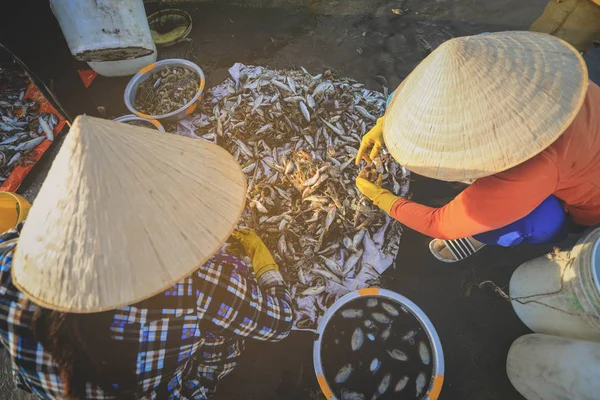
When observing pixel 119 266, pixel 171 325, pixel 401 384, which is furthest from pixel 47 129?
pixel 401 384

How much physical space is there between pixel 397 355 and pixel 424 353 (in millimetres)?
202

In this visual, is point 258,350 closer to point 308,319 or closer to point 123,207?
point 308,319

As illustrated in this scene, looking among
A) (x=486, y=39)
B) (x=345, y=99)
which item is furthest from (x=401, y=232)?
(x=486, y=39)

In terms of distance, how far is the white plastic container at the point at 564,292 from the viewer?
7.38 feet

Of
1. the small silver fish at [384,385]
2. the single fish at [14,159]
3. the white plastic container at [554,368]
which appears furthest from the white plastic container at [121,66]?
the white plastic container at [554,368]

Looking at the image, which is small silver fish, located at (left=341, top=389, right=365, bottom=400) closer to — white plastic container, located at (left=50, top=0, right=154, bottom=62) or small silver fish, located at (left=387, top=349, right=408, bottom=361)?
small silver fish, located at (left=387, top=349, right=408, bottom=361)

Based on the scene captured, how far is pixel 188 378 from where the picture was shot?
8.06ft

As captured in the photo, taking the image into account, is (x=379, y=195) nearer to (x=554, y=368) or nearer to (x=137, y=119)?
(x=554, y=368)

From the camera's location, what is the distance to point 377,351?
8.59 ft

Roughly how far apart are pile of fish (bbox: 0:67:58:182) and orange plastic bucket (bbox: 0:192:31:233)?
1.71m

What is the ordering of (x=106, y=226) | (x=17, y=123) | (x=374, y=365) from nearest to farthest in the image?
1. (x=106, y=226)
2. (x=374, y=365)
3. (x=17, y=123)

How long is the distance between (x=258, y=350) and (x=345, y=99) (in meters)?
2.86

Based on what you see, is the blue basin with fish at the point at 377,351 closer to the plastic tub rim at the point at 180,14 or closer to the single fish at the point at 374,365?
the single fish at the point at 374,365

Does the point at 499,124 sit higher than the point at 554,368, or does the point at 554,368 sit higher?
the point at 499,124
